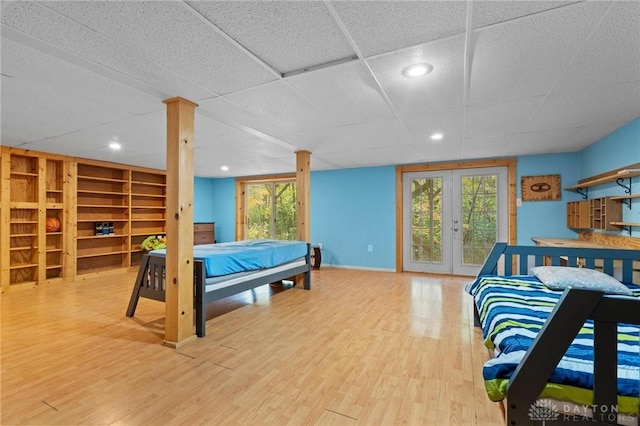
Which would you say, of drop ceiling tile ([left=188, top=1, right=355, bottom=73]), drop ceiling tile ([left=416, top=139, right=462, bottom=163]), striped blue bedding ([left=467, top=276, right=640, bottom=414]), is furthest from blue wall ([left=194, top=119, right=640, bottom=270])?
drop ceiling tile ([left=188, top=1, right=355, bottom=73])

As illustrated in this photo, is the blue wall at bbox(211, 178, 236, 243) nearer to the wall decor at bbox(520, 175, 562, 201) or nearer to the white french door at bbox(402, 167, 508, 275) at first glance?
the white french door at bbox(402, 167, 508, 275)

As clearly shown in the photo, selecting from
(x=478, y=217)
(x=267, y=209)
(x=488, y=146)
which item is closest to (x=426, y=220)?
(x=478, y=217)

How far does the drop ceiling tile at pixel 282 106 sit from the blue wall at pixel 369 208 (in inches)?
122

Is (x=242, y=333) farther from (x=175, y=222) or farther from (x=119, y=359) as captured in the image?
(x=175, y=222)

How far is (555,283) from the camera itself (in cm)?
217

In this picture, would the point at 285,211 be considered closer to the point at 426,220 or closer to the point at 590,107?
the point at 426,220

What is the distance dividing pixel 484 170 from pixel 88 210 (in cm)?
753

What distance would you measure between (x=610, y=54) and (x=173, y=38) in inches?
106

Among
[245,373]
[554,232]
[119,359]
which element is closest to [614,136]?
[554,232]

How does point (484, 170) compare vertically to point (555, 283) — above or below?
above

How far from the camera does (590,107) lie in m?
2.82

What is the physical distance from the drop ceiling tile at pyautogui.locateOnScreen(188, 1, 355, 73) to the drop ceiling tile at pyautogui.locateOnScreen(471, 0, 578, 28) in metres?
0.70

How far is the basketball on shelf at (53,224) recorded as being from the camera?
505 cm

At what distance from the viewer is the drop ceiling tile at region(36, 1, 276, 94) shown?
1.46m
